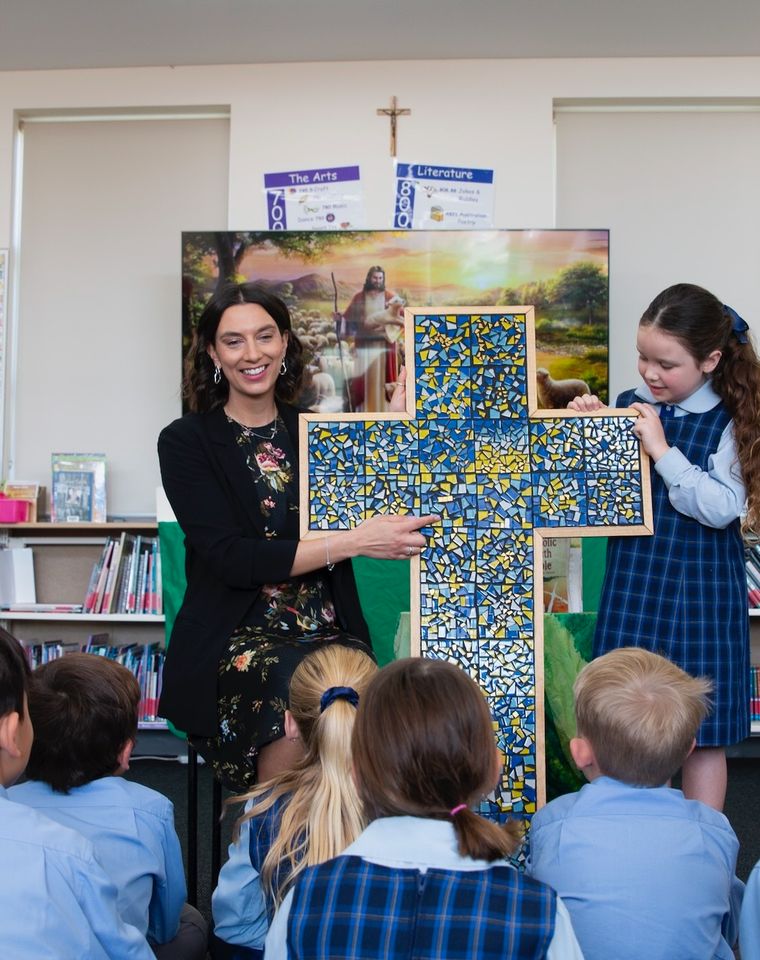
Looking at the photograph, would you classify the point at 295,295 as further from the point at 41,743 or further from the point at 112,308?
the point at 41,743

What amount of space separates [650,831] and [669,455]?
0.78 meters

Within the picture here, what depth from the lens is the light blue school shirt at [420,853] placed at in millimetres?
1113

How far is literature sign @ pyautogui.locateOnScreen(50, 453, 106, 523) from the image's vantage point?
167 inches

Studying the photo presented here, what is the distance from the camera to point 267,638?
6.58 feet

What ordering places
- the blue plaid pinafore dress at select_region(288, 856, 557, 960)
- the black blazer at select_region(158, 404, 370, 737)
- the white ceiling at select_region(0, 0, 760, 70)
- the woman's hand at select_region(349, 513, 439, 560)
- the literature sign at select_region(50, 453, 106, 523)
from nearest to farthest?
the blue plaid pinafore dress at select_region(288, 856, 557, 960), the woman's hand at select_region(349, 513, 439, 560), the black blazer at select_region(158, 404, 370, 737), the white ceiling at select_region(0, 0, 760, 70), the literature sign at select_region(50, 453, 106, 523)

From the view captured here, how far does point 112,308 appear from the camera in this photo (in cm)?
446

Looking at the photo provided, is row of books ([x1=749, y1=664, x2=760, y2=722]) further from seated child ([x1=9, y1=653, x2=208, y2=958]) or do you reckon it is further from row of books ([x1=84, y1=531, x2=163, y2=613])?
seated child ([x1=9, y1=653, x2=208, y2=958])

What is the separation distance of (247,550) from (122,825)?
2.02 feet

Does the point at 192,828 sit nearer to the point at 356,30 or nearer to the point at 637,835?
the point at 637,835

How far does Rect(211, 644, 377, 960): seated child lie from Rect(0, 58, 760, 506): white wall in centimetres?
301

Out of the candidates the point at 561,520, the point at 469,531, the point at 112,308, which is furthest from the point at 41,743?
the point at 112,308

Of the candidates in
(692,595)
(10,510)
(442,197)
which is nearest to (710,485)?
(692,595)

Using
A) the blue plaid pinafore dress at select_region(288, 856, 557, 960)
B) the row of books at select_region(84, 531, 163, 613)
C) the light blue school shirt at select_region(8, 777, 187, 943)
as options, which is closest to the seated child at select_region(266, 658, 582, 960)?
the blue plaid pinafore dress at select_region(288, 856, 557, 960)

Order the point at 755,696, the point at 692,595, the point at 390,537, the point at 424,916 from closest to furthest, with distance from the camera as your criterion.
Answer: the point at 424,916, the point at 390,537, the point at 692,595, the point at 755,696
